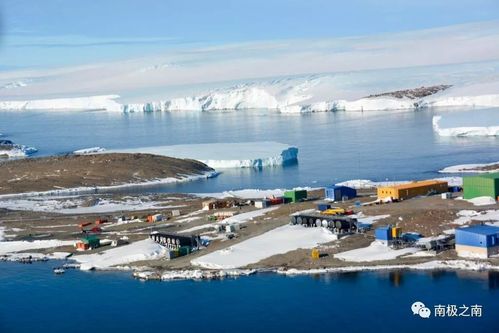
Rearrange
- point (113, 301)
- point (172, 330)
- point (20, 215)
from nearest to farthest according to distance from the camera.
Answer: point (172, 330) < point (113, 301) < point (20, 215)

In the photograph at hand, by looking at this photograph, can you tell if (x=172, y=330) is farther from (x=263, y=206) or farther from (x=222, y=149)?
(x=222, y=149)

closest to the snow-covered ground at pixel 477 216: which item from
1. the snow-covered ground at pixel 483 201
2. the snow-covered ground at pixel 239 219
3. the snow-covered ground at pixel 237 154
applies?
the snow-covered ground at pixel 483 201

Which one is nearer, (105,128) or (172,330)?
(172,330)

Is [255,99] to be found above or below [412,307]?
above

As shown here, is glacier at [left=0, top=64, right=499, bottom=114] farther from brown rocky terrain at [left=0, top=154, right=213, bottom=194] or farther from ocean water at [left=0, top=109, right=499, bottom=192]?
brown rocky terrain at [left=0, top=154, right=213, bottom=194]

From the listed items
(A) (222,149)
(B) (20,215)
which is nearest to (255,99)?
(A) (222,149)

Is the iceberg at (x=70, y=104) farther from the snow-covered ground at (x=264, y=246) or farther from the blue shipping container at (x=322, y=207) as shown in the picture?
the snow-covered ground at (x=264, y=246)
